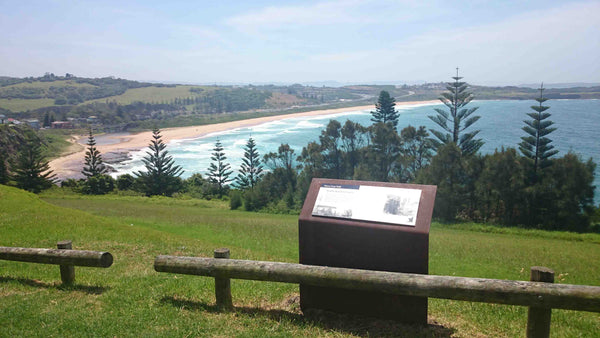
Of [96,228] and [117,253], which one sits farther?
[96,228]

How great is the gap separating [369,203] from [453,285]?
115 centimetres

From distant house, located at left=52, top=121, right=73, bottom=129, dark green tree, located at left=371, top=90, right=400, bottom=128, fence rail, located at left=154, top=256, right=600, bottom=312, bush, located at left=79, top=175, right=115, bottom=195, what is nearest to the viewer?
fence rail, located at left=154, top=256, right=600, bottom=312

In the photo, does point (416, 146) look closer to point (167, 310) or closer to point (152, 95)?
point (167, 310)

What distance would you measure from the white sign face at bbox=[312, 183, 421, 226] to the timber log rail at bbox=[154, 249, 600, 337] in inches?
22.2

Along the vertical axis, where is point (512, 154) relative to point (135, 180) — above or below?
above

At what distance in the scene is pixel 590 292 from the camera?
3.80 m

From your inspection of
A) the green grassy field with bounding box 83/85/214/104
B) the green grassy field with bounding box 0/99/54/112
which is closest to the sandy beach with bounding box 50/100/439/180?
the green grassy field with bounding box 0/99/54/112

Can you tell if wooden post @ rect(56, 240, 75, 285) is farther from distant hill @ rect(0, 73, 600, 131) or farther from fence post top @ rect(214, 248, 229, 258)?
distant hill @ rect(0, 73, 600, 131)

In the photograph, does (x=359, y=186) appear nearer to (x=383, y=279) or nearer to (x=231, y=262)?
(x=383, y=279)

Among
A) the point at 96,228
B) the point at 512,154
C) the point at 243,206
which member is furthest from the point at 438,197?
the point at 96,228

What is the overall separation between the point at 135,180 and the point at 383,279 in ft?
153

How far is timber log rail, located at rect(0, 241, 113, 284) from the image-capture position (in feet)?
17.9

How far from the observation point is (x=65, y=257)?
5.59 meters

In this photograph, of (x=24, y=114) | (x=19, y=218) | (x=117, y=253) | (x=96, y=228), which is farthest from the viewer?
(x=24, y=114)
